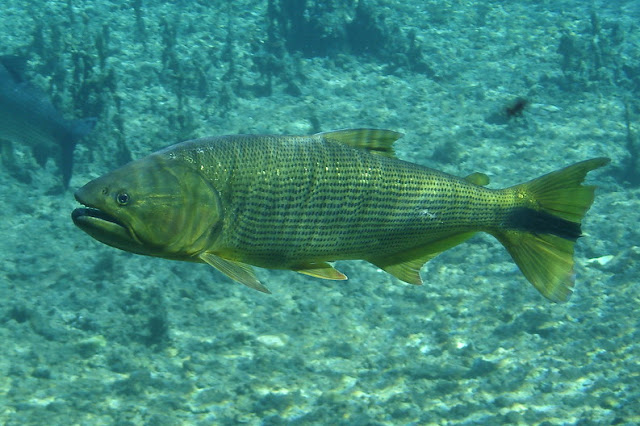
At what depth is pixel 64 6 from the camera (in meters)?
13.8

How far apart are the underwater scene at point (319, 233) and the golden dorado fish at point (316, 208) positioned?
0.01 meters

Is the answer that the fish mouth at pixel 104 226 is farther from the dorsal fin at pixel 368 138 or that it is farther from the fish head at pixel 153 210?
the dorsal fin at pixel 368 138

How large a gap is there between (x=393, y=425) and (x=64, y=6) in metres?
13.4

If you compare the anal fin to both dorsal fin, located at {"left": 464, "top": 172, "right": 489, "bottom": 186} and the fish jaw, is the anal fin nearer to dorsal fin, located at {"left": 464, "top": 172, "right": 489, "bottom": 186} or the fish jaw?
dorsal fin, located at {"left": 464, "top": 172, "right": 489, "bottom": 186}

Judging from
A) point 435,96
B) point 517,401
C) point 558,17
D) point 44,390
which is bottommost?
point 44,390

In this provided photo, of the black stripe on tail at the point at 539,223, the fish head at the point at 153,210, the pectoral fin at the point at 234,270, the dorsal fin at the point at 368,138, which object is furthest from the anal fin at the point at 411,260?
the fish head at the point at 153,210

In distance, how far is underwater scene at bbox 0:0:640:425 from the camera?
8.58ft

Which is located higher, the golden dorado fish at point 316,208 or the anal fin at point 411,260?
the golden dorado fish at point 316,208

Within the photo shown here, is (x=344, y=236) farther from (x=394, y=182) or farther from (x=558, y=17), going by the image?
(x=558, y=17)

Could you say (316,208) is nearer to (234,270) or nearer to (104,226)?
(234,270)

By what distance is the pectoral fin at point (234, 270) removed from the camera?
7.12 ft

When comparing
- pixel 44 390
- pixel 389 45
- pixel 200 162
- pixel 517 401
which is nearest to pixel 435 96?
pixel 389 45

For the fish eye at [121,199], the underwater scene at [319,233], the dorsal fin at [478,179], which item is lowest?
the underwater scene at [319,233]

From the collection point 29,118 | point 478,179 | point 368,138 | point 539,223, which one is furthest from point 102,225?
point 29,118
